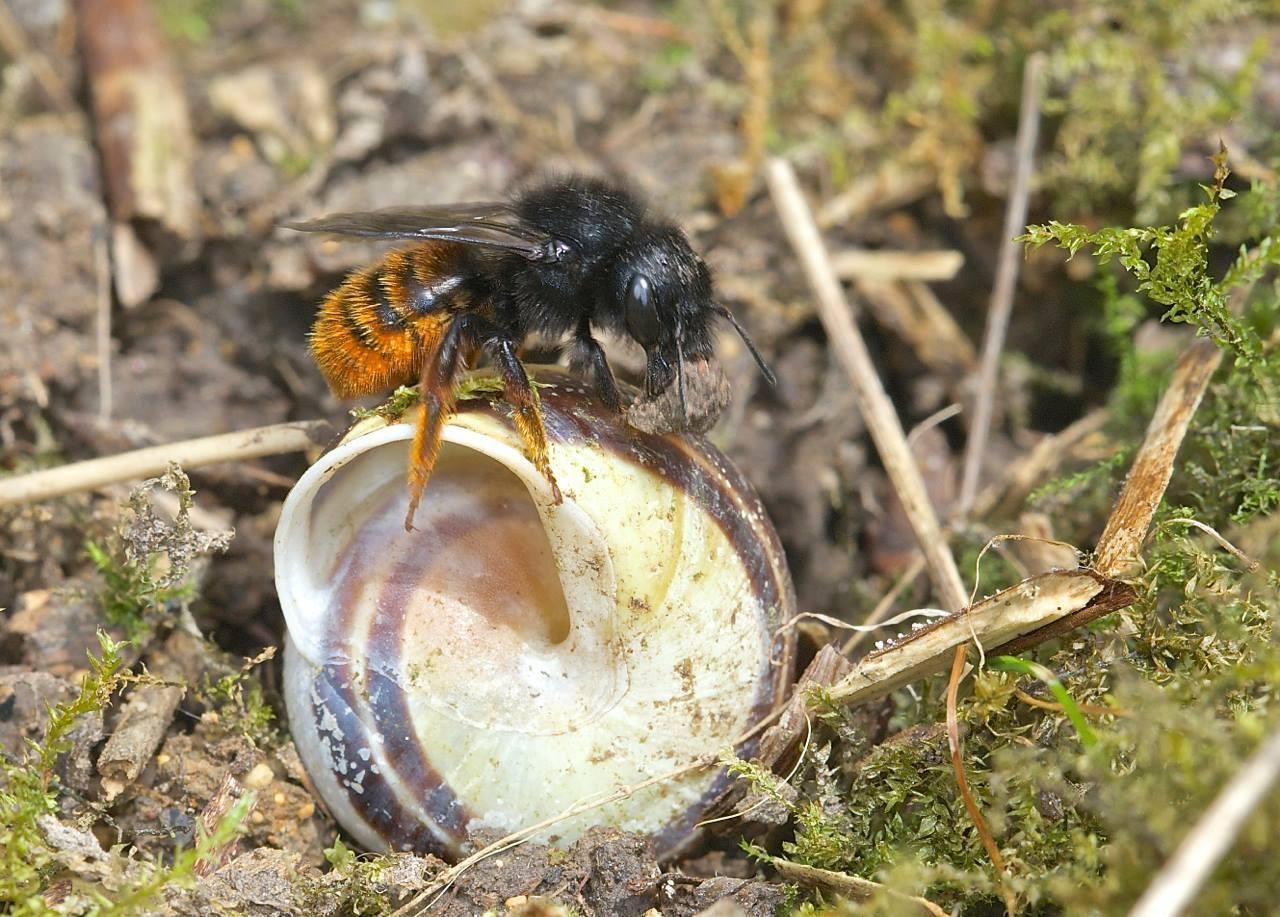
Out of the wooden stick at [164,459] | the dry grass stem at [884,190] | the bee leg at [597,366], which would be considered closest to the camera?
the bee leg at [597,366]

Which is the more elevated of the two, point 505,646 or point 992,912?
point 505,646

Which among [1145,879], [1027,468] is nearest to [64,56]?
[1027,468]

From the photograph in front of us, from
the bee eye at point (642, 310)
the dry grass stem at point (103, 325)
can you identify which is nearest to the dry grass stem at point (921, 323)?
the bee eye at point (642, 310)

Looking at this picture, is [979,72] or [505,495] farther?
[979,72]

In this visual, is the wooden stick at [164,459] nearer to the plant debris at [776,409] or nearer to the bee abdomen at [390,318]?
the plant debris at [776,409]

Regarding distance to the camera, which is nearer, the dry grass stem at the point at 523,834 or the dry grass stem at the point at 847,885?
the dry grass stem at the point at 847,885

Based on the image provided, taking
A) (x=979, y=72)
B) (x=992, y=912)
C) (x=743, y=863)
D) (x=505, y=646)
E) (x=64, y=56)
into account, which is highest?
(x=979, y=72)

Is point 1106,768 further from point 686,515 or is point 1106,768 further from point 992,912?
point 686,515
